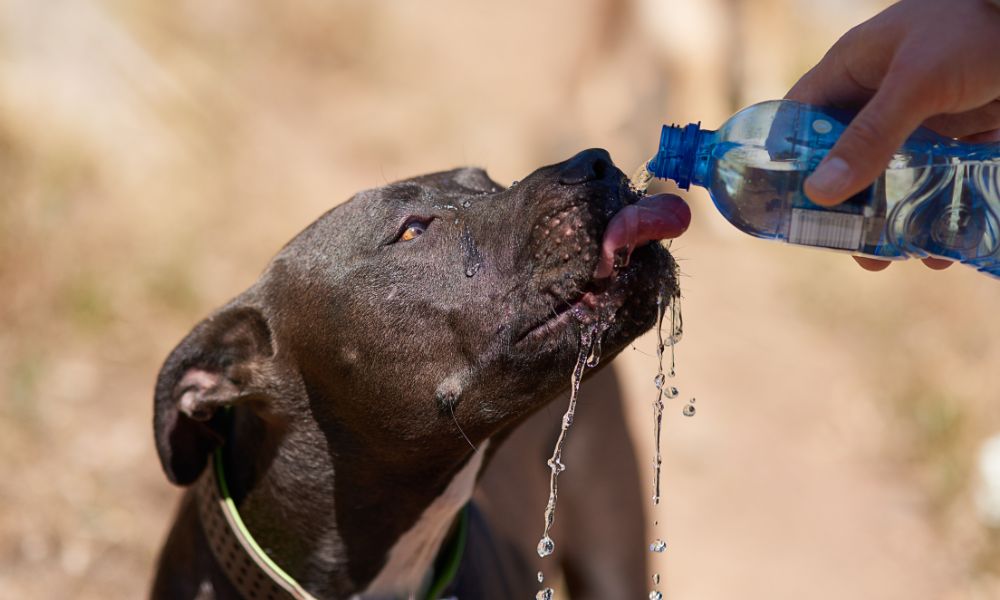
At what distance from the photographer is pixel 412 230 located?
291cm

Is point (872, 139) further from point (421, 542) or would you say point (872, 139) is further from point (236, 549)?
point (236, 549)

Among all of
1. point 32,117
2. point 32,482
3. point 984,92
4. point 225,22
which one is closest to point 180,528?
point 32,482

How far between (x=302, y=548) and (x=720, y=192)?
154cm

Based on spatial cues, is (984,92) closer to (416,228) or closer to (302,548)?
(416,228)

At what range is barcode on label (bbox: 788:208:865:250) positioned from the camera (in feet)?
8.02

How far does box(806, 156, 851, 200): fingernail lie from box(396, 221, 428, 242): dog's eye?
3.71 feet

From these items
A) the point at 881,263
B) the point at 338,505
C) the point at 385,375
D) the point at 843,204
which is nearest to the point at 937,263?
the point at 881,263

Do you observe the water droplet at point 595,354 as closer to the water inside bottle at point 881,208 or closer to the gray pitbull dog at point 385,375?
the gray pitbull dog at point 385,375

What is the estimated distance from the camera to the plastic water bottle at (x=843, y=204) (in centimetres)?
248

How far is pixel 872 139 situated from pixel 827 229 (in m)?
0.36

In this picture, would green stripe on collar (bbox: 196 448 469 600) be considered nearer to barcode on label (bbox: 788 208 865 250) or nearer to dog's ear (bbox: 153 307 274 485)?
dog's ear (bbox: 153 307 274 485)

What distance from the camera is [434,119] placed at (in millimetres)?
10609

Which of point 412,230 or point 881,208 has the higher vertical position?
point 412,230

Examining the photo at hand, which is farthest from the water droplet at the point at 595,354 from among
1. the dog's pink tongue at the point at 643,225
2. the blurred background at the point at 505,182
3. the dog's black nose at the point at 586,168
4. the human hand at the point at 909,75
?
the blurred background at the point at 505,182
